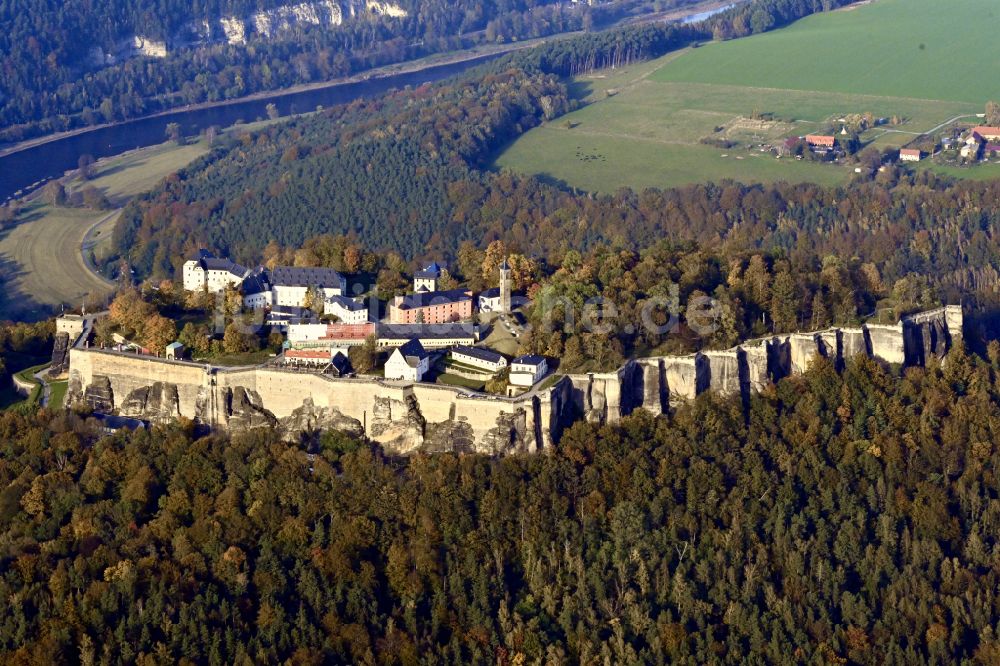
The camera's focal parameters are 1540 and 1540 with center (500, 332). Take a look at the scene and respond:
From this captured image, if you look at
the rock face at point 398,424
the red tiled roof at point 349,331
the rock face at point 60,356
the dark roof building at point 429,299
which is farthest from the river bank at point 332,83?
the rock face at point 398,424

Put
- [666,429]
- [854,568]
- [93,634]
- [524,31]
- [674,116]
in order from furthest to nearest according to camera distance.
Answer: [524,31] → [674,116] → [666,429] → [854,568] → [93,634]

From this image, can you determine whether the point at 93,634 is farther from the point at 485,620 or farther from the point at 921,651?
the point at 921,651

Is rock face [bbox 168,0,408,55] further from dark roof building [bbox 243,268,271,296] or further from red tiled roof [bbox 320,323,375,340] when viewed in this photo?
red tiled roof [bbox 320,323,375,340]

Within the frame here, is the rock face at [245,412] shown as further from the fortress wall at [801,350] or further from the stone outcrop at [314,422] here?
the fortress wall at [801,350]

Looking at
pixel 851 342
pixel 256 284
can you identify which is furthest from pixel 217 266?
pixel 851 342

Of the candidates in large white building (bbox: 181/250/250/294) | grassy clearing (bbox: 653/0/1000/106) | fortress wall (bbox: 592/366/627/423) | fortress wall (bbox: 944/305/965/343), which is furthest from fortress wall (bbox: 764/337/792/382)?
grassy clearing (bbox: 653/0/1000/106)

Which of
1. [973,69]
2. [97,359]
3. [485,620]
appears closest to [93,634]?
[485,620]
